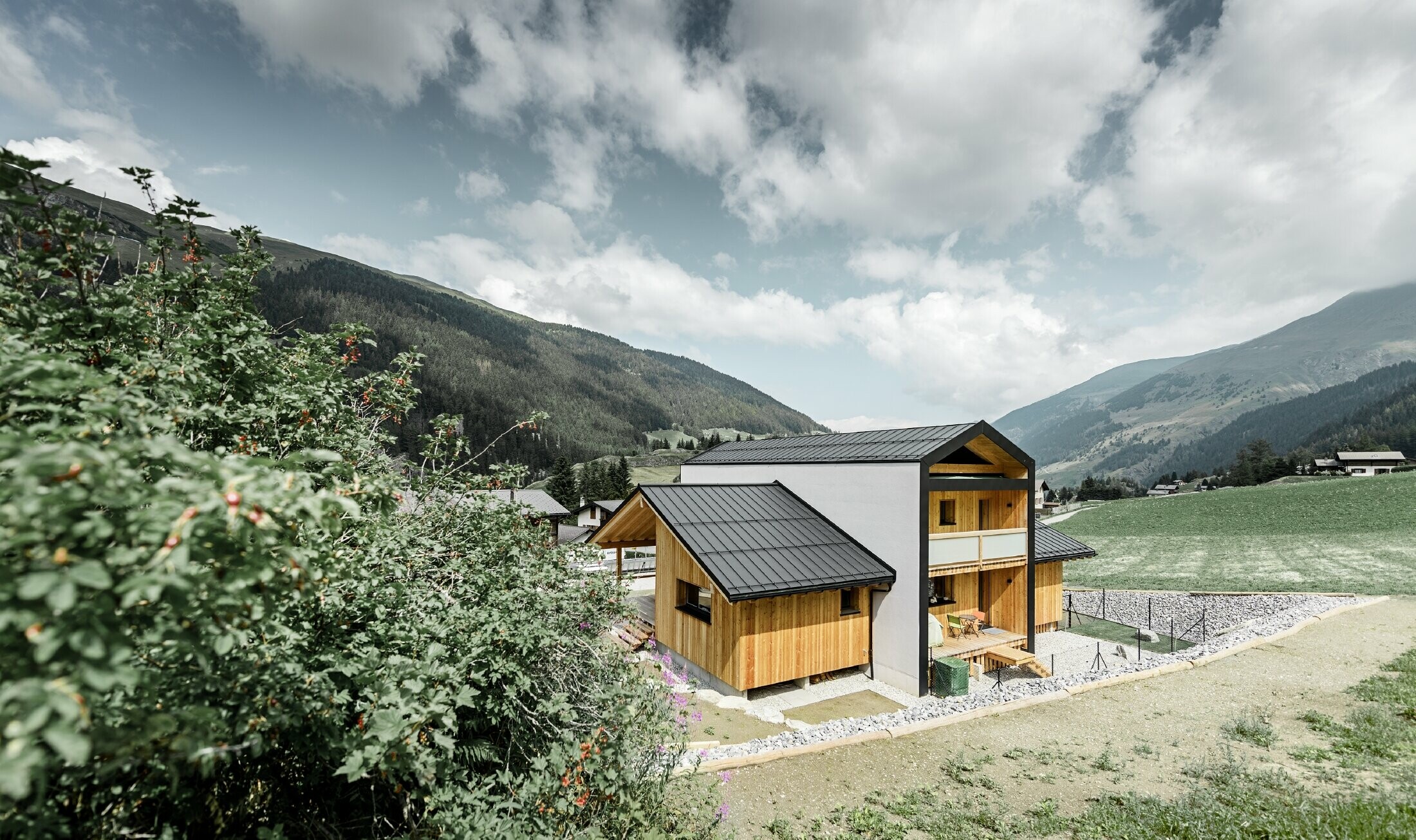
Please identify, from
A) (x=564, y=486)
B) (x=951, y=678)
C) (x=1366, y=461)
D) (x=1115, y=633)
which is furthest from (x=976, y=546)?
(x=1366, y=461)

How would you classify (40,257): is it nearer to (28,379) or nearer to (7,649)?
(28,379)

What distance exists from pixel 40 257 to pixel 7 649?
9.84 feet

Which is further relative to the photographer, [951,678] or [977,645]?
[977,645]

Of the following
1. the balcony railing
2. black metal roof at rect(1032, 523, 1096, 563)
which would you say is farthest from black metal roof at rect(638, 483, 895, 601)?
black metal roof at rect(1032, 523, 1096, 563)

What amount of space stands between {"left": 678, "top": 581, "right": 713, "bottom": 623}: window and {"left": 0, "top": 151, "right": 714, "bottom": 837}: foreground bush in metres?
6.34

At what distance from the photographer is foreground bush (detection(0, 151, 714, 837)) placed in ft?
5.24

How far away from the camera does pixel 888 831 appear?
5.93 meters

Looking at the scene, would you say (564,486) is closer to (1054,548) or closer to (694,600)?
(694,600)

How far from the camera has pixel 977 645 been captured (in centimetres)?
1345

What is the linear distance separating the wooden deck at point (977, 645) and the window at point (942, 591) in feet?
3.48

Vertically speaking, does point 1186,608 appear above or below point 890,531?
below

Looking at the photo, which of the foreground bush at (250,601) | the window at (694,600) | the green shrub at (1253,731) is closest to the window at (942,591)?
the window at (694,600)

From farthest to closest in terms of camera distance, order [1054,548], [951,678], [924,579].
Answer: [1054,548]
[924,579]
[951,678]

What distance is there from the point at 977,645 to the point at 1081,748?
5731mm
